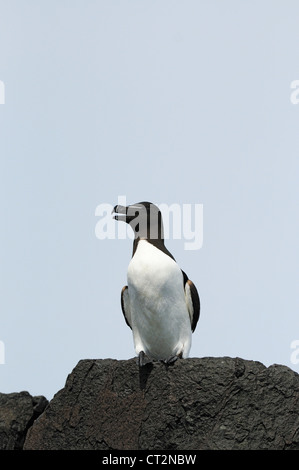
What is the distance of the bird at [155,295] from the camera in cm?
927

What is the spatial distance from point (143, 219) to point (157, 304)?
1005 mm

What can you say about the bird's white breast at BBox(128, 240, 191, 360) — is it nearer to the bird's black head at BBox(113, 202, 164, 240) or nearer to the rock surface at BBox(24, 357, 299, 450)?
the bird's black head at BBox(113, 202, 164, 240)

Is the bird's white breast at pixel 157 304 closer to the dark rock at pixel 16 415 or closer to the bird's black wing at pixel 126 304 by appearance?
the bird's black wing at pixel 126 304

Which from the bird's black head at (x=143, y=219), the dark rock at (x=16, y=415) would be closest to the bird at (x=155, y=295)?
the bird's black head at (x=143, y=219)

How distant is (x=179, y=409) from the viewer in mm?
8375

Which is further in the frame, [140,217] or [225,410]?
[140,217]

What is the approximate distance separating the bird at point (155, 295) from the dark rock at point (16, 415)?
1142mm

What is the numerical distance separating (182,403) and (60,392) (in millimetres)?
1253

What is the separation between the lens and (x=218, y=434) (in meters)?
8.23

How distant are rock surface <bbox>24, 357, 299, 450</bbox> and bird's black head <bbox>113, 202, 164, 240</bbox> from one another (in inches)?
62.0

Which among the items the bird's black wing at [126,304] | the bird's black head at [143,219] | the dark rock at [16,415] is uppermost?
the bird's black head at [143,219]
